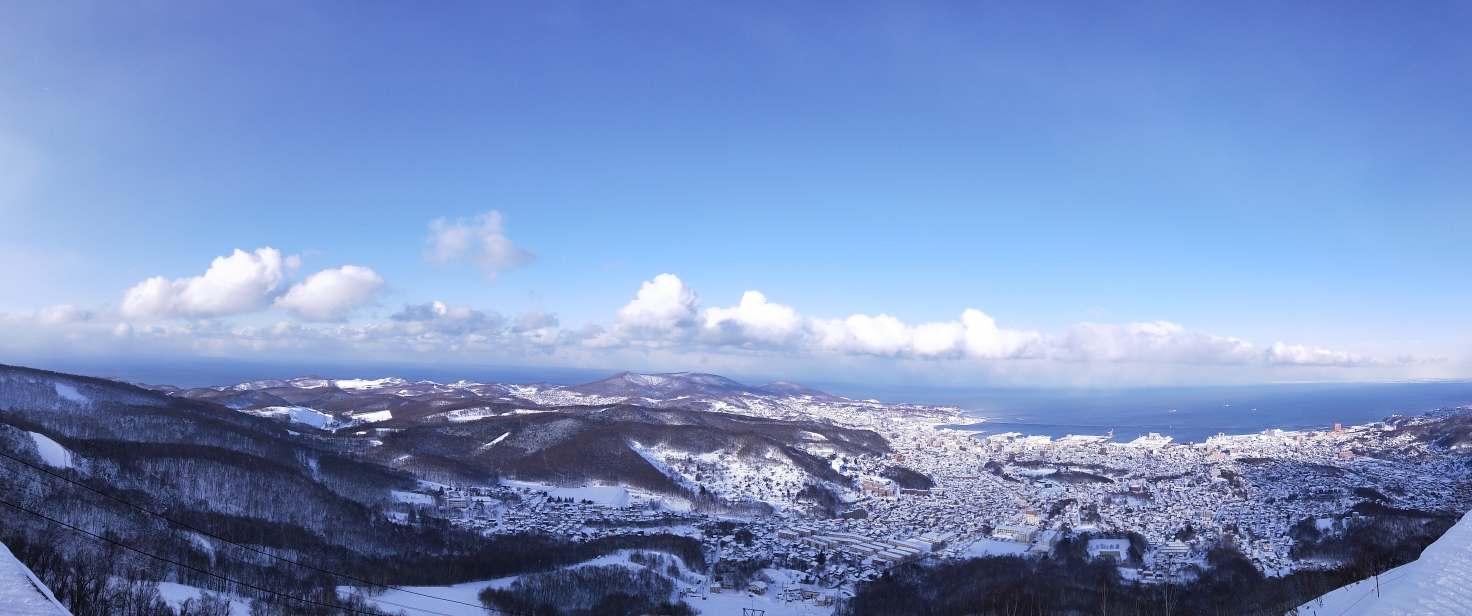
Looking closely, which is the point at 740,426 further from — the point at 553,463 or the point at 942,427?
the point at 942,427

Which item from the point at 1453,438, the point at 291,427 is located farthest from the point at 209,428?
the point at 1453,438

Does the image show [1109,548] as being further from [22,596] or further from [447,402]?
[447,402]

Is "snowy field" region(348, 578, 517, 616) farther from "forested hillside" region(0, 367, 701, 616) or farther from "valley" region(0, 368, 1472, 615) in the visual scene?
"forested hillside" region(0, 367, 701, 616)

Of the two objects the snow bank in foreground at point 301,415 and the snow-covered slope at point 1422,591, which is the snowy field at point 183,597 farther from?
the snow bank in foreground at point 301,415

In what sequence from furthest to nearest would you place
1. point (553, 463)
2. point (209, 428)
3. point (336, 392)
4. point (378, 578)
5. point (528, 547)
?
point (336, 392) → point (553, 463) → point (209, 428) → point (528, 547) → point (378, 578)

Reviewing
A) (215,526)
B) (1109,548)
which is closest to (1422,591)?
(1109,548)

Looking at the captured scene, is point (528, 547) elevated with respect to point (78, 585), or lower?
lower
